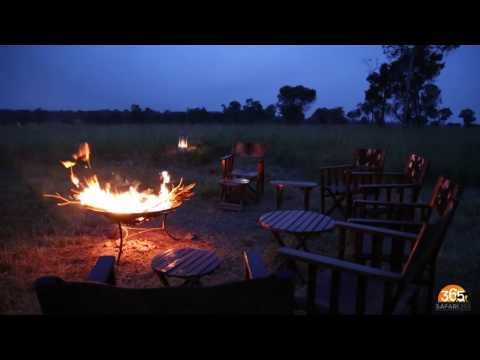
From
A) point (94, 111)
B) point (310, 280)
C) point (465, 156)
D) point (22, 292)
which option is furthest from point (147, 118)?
point (310, 280)

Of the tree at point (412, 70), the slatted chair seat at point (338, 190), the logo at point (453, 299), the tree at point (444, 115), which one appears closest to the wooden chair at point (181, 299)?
the logo at point (453, 299)

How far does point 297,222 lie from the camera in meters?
2.73

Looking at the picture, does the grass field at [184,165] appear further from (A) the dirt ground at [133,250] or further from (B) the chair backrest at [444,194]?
(B) the chair backrest at [444,194]

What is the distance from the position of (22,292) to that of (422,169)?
3.99 meters

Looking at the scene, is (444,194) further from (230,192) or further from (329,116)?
(329,116)

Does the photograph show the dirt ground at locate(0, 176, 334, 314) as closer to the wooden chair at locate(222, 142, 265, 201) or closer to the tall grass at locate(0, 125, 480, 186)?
the wooden chair at locate(222, 142, 265, 201)

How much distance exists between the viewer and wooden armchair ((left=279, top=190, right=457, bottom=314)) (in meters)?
1.43

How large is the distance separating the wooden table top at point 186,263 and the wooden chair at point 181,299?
0.89 metres

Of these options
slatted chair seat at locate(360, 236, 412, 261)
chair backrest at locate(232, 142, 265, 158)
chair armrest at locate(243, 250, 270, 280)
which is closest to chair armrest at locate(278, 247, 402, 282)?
chair armrest at locate(243, 250, 270, 280)

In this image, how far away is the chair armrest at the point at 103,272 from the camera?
158cm

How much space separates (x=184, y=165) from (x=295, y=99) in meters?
23.3
